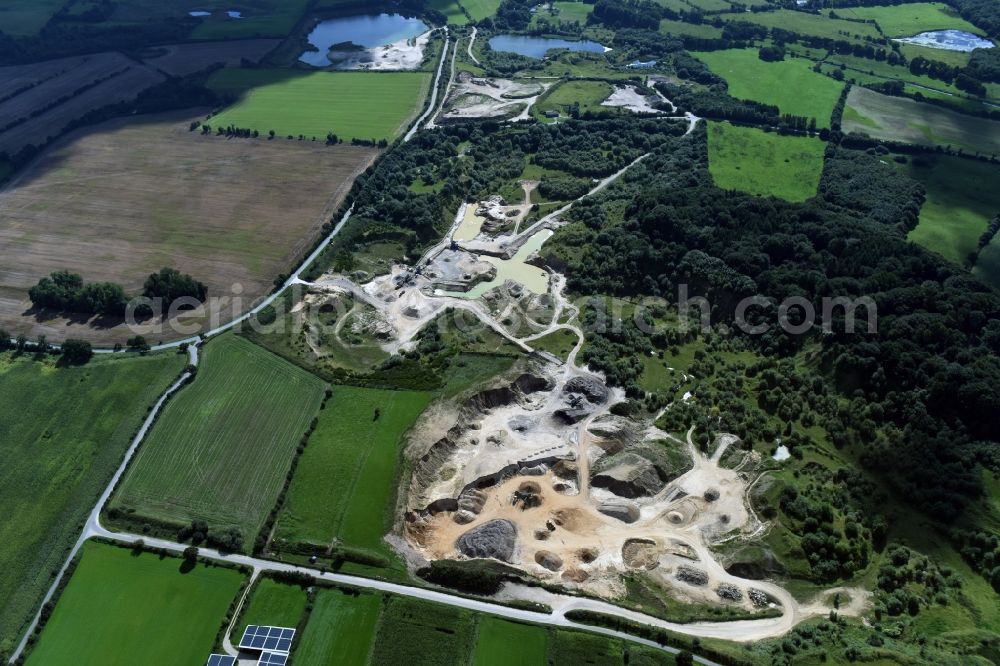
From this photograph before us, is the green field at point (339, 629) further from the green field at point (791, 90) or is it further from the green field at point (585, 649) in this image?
the green field at point (791, 90)

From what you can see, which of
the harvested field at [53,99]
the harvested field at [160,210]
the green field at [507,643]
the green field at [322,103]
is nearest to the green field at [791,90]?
the green field at [322,103]

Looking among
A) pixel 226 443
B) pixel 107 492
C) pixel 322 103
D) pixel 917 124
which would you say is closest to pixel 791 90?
pixel 917 124

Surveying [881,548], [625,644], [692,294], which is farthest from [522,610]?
[692,294]

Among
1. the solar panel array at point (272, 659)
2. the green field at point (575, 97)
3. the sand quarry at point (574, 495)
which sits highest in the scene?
the green field at point (575, 97)

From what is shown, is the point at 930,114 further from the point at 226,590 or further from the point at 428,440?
the point at 226,590

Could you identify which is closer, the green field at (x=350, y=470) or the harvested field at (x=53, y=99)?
the green field at (x=350, y=470)

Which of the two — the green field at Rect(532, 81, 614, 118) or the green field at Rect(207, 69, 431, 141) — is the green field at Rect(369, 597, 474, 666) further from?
the green field at Rect(532, 81, 614, 118)

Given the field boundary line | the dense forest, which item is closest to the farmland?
the dense forest
